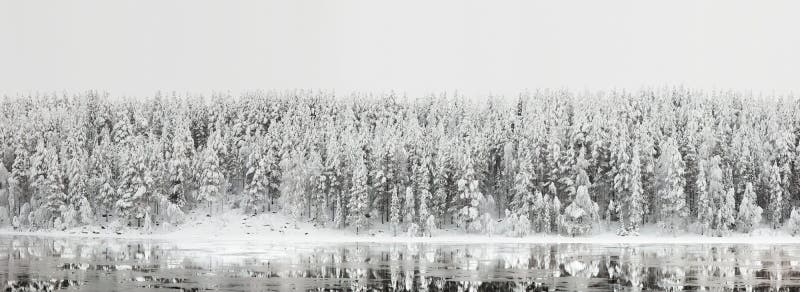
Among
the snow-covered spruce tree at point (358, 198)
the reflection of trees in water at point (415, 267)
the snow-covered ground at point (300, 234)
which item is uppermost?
the snow-covered spruce tree at point (358, 198)

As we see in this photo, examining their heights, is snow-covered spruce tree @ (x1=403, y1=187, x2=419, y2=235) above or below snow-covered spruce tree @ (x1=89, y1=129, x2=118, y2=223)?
below

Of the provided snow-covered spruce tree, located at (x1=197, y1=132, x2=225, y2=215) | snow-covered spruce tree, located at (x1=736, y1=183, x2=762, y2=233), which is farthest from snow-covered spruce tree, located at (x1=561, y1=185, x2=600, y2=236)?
snow-covered spruce tree, located at (x1=197, y1=132, x2=225, y2=215)

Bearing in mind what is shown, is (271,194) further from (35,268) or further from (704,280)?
(704,280)

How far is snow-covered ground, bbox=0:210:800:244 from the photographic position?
87625 mm

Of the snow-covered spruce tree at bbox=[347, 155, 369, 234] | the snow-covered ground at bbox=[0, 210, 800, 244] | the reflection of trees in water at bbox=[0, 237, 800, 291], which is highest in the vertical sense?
the snow-covered spruce tree at bbox=[347, 155, 369, 234]

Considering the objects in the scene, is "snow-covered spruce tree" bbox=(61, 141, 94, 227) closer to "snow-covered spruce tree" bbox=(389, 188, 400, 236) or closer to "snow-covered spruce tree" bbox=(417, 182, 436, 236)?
"snow-covered spruce tree" bbox=(389, 188, 400, 236)

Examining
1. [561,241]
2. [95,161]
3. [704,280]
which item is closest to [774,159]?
[561,241]

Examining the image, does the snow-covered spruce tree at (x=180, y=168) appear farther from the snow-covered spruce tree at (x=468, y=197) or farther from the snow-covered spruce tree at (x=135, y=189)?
the snow-covered spruce tree at (x=468, y=197)

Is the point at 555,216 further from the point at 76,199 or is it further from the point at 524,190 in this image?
the point at 76,199

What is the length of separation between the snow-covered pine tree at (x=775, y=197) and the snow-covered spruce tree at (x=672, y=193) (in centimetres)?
874

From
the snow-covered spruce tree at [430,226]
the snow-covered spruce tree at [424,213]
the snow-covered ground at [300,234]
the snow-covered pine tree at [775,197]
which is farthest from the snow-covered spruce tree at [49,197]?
the snow-covered pine tree at [775,197]

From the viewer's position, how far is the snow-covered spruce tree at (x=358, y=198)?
316ft

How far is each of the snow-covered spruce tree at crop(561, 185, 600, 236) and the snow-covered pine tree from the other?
1818 centimetres

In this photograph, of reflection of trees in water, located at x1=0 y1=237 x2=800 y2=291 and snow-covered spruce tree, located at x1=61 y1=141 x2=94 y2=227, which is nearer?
reflection of trees in water, located at x1=0 y1=237 x2=800 y2=291
